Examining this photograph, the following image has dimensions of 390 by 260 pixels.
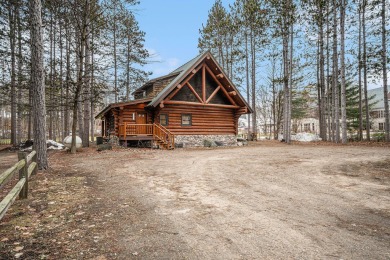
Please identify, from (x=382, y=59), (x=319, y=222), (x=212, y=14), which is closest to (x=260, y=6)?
(x=212, y=14)

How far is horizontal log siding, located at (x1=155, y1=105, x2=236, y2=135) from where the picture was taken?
20250 mm

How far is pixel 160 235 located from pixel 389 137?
23.2 m

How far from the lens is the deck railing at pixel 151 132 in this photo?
17781 mm

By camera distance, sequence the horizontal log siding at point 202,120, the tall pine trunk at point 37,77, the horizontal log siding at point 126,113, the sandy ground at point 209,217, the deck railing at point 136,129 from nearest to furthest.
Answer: the sandy ground at point 209,217
the tall pine trunk at point 37,77
the deck railing at point 136,129
the horizontal log siding at point 126,113
the horizontal log siding at point 202,120

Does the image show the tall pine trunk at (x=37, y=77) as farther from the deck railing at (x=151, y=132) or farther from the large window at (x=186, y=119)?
the large window at (x=186, y=119)

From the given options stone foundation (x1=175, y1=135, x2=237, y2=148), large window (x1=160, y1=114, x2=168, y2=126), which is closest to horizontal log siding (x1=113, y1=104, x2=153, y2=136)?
large window (x1=160, y1=114, x2=168, y2=126)

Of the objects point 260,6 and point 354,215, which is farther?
point 260,6

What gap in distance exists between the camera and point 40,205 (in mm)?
5020

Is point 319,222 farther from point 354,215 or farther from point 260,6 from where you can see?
point 260,6

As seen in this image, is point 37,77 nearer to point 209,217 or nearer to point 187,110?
point 209,217

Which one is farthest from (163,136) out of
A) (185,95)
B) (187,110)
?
(185,95)

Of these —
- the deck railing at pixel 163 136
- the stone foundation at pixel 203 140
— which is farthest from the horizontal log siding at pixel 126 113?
the stone foundation at pixel 203 140

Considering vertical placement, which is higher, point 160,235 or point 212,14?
point 212,14

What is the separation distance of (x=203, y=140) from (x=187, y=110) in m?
3.06
